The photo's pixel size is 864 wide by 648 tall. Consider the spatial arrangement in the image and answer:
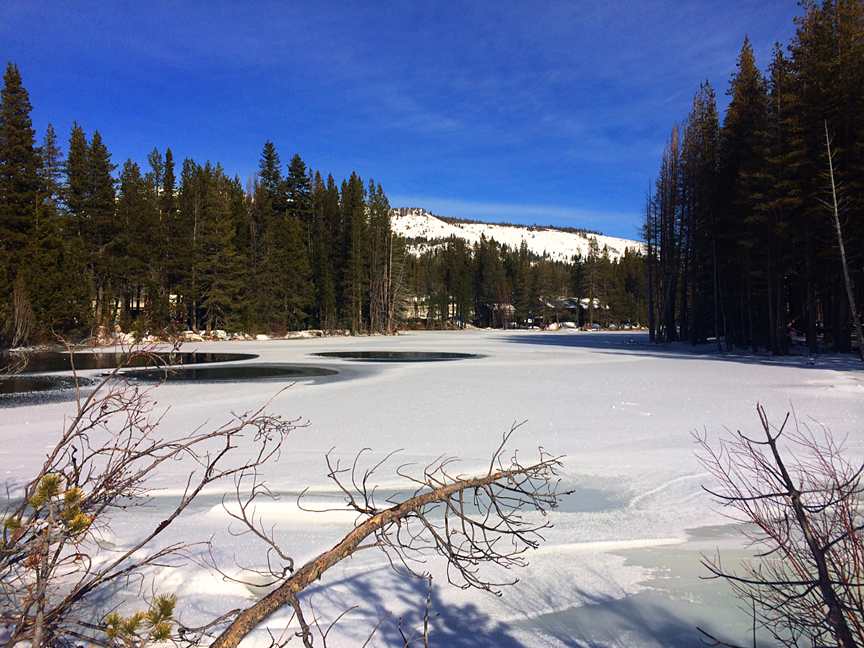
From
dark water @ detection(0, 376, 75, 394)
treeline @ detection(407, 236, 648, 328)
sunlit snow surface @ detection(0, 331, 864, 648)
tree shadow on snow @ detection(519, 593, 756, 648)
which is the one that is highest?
treeline @ detection(407, 236, 648, 328)

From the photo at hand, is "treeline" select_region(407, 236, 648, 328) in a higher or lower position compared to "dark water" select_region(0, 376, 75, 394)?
higher

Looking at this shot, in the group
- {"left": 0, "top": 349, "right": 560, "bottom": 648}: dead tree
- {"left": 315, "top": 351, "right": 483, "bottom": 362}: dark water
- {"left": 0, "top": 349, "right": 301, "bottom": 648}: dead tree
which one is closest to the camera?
{"left": 0, "top": 349, "right": 560, "bottom": 648}: dead tree

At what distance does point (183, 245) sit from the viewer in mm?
37594

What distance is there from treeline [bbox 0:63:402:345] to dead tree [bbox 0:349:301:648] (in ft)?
56.7

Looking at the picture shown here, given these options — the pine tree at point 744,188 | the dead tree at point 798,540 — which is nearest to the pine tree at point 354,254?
the pine tree at point 744,188

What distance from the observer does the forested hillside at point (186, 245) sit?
28156 mm

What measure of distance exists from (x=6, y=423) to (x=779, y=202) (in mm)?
23451

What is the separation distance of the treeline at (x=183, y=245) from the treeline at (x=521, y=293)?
806 inches

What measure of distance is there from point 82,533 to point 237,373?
49.8 feet

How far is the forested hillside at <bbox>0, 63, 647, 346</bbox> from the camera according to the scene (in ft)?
92.4

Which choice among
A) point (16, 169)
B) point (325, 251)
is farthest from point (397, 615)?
point (325, 251)

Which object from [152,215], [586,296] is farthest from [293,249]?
[586,296]

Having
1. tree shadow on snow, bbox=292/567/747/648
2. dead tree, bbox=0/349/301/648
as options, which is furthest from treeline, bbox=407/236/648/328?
tree shadow on snow, bbox=292/567/747/648

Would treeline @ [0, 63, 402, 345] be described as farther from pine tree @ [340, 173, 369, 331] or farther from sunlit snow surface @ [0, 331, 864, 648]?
sunlit snow surface @ [0, 331, 864, 648]
